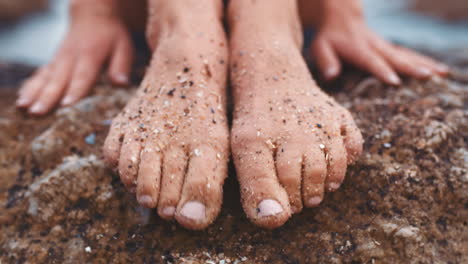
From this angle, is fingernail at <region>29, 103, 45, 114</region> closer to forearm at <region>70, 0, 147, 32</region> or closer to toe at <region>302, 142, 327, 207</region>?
forearm at <region>70, 0, 147, 32</region>

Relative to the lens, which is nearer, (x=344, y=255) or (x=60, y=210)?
(x=344, y=255)

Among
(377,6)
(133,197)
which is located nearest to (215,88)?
(133,197)

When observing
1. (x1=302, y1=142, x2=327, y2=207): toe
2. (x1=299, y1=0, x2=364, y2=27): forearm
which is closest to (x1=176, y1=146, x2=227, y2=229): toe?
(x1=302, y1=142, x2=327, y2=207): toe

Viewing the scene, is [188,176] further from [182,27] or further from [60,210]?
[182,27]

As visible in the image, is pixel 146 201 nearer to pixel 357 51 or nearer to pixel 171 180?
pixel 171 180

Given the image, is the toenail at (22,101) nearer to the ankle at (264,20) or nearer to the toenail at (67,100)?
the toenail at (67,100)

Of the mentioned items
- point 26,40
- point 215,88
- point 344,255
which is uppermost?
point 215,88

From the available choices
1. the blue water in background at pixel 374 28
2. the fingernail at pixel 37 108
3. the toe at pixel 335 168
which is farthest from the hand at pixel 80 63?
the blue water in background at pixel 374 28
